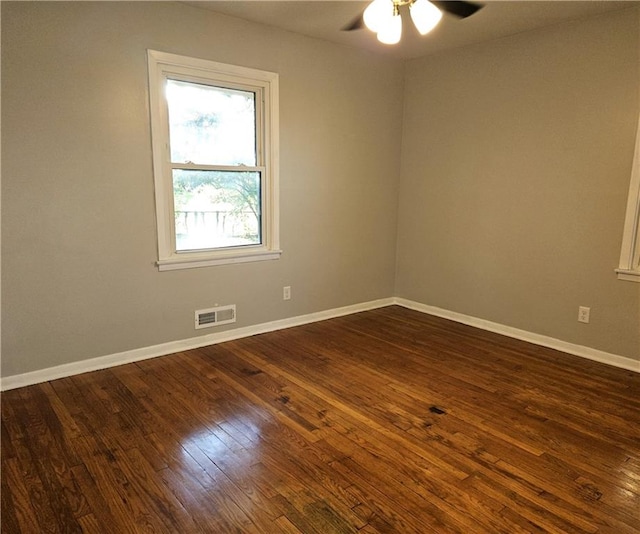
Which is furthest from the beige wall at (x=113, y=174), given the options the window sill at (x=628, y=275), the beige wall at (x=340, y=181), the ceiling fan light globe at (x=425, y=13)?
the window sill at (x=628, y=275)

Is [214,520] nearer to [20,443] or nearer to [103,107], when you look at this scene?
[20,443]

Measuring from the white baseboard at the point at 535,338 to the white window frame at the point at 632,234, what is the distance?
62 cm

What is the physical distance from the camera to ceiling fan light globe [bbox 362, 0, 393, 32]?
6.93ft

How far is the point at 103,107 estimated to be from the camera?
2.82 m

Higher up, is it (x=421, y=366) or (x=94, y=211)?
(x=94, y=211)

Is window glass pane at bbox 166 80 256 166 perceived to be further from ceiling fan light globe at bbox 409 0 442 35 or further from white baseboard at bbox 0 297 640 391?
ceiling fan light globe at bbox 409 0 442 35

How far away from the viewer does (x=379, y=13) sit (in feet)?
7.05

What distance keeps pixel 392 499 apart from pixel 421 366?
4.86ft

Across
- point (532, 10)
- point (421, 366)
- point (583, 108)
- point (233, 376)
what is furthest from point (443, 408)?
point (532, 10)

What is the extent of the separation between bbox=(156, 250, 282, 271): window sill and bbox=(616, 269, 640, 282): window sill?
8.82 feet

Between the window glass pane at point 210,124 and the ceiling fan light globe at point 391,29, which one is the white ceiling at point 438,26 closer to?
the window glass pane at point 210,124

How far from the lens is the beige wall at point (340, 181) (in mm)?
2688

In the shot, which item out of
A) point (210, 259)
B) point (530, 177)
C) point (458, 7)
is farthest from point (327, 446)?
point (458, 7)

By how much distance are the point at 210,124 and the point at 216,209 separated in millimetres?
664
